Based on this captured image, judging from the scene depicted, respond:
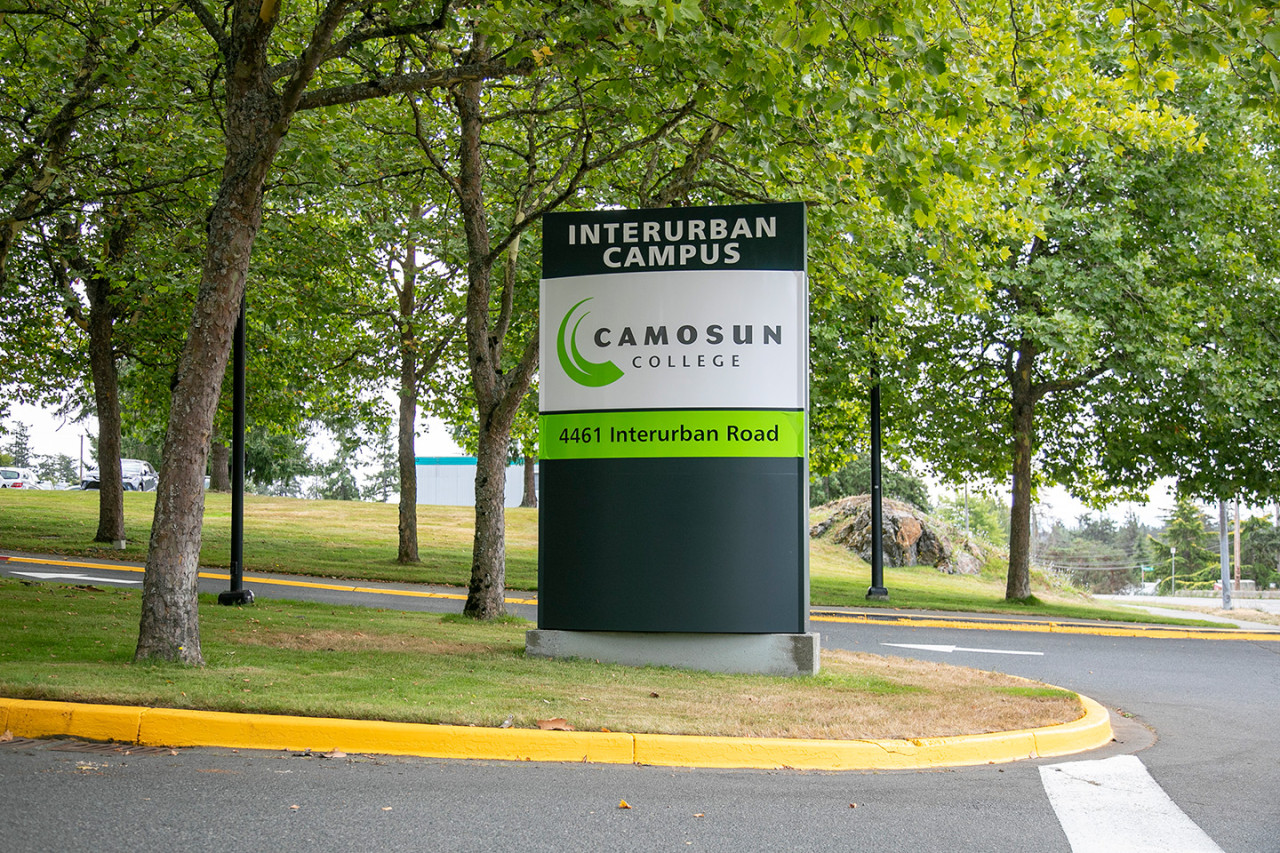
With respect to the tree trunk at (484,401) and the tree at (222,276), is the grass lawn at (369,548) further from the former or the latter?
the tree at (222,276)

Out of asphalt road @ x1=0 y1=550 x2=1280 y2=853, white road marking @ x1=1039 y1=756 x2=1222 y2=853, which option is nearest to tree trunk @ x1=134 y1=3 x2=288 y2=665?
asphalt road @ x1=0 y1=550 x2=1280 y2=853

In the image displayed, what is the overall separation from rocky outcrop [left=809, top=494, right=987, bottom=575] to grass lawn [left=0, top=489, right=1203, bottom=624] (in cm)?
63

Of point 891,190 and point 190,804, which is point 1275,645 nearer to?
point 891,190

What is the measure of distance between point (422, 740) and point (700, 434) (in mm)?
3945

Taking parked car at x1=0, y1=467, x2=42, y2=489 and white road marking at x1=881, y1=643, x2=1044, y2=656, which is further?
parked car at x1=0, y1=467, x2=42, y2=489

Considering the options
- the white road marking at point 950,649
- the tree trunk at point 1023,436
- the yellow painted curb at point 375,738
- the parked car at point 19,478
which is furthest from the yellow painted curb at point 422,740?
the parked car at point 19,478

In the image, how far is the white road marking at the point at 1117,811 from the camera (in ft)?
15.7

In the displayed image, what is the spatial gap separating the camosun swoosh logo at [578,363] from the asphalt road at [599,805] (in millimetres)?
4193

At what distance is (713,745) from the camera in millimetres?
6133

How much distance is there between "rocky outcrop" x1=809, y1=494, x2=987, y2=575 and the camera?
113 feet

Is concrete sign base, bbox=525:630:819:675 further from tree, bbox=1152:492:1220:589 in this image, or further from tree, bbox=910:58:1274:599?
tree, bbox=1152:492:1220:589

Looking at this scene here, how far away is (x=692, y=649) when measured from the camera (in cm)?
907

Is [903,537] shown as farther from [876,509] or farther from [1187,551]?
[1187,551]

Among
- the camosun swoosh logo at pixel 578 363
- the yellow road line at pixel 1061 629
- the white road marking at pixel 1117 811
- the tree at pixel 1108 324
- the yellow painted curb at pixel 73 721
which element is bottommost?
the yellow road line at pixel 1061 629
